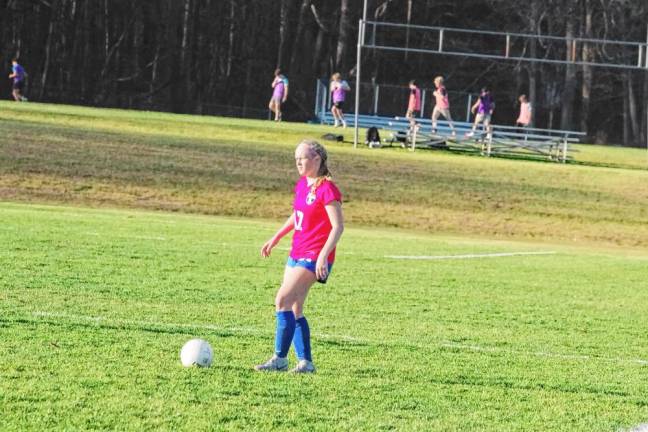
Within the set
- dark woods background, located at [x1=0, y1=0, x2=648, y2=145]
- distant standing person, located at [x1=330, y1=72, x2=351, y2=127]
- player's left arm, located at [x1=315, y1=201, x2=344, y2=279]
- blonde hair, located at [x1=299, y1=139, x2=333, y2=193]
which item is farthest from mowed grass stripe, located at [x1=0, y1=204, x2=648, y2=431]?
dark woods background, located at [x1=0, y1=0, x2=648, y2=145]

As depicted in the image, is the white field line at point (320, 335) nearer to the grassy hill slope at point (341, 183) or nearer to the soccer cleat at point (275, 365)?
the soccer cleat at point (275, 365)

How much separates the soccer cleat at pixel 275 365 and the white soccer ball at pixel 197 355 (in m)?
Answer: 0.33

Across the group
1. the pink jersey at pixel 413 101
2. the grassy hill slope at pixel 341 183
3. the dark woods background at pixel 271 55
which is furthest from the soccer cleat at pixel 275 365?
the dark woods background at pixel 271 55

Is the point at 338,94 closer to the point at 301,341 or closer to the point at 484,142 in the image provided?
the point at 484,142

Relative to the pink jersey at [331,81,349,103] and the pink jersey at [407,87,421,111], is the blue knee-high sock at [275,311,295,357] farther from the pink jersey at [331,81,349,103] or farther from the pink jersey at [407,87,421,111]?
the pink jersey at [331,81,349,103]

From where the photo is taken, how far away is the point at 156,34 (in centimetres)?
6125

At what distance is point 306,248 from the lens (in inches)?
330

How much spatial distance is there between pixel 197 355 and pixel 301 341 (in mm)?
697

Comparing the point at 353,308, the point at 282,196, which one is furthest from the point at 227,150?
the point at 353,308

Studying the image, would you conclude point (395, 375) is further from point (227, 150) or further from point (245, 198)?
→ point (227, 150)

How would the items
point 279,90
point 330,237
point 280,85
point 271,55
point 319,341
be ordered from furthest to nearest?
point 271,55 < point 279,90 < point 280,85 < point 319,341 < point 330,237

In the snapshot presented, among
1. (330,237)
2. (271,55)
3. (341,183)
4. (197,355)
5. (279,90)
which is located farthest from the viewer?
(271,55)

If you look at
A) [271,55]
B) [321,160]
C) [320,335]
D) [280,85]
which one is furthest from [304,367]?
[271,55]

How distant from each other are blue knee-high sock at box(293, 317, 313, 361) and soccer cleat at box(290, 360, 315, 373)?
45 millimetres
